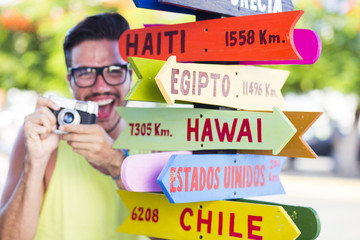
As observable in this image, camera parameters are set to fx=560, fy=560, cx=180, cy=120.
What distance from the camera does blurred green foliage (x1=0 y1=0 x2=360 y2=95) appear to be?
12.2 metres

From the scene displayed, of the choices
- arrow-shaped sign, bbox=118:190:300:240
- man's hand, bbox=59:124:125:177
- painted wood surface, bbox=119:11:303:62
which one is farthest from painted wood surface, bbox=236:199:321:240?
man's hand, bbox=59:124:125:177

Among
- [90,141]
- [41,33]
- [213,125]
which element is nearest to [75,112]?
[90,141]

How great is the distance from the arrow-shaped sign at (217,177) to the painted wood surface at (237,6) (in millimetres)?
492

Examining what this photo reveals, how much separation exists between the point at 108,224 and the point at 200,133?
975mm

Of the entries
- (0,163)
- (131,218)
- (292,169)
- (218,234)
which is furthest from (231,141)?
(0,163)

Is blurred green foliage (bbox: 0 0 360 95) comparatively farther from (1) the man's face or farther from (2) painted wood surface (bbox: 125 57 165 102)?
(2) painted wood surface (bbox: 125 57 165 102)

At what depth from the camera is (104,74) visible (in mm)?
2646

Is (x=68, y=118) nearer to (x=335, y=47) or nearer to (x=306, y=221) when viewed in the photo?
(x=306, y=221)

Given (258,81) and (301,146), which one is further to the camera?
(258,81)

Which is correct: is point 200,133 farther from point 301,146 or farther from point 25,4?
point 25,4

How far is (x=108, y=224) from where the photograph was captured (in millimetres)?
2658

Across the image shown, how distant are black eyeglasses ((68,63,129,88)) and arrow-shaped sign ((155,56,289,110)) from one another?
81 cm

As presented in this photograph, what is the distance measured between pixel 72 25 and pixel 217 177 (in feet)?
35.5

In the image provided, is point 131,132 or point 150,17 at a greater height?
point 150,17
